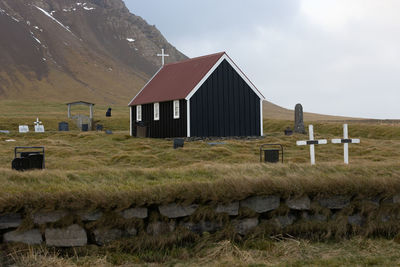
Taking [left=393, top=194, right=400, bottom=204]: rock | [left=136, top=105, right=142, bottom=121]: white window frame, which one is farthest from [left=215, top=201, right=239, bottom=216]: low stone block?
[left=136, top=105, right=142, bottom=121]: white window frame

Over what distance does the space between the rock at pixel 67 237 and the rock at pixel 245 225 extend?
10.3ft

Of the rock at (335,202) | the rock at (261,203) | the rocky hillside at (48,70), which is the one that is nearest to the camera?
the rock at (261,203)

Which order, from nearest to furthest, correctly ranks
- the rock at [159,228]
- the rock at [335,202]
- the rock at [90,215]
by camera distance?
the rock at [90,215] < the rock at [159,228] < the rock at [335,202]

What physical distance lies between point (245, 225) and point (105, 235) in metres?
2.93

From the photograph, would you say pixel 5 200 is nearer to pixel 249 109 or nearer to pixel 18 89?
pixel 249 109

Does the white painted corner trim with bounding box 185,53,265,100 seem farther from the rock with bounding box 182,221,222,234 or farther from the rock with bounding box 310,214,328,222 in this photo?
the rock with bounding box 182,221,222,234

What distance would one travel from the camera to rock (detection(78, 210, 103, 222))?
28.8 feet

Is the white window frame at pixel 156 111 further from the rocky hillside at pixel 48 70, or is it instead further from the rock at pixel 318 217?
the rocky hillside at pixel 48 70

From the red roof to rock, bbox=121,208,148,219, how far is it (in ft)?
75.3

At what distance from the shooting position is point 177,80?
35.3 meters

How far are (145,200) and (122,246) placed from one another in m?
0.98

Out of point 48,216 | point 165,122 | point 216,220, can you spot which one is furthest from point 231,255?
point 165,122

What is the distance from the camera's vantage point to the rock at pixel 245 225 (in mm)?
9594

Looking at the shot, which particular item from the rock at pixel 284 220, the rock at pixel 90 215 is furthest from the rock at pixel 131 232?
the rock at pixel 284 220
